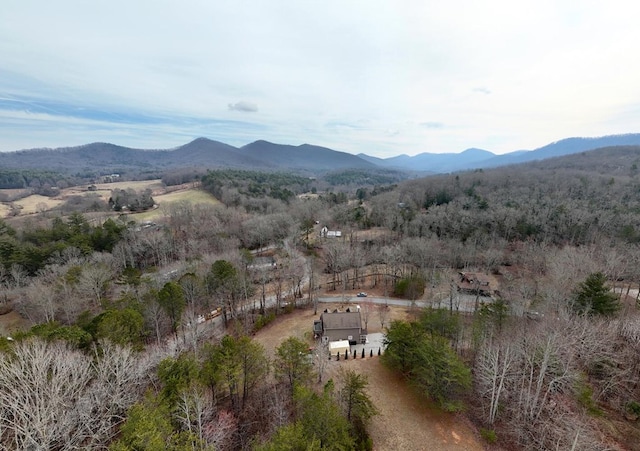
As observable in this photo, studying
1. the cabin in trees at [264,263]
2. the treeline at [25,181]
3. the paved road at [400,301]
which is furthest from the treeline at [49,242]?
the treeline at [25,181]

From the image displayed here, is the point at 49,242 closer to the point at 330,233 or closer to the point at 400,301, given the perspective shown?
the point at 330,233

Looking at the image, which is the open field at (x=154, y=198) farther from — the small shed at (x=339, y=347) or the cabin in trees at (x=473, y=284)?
the cabin in trees at (x=473, y=284)

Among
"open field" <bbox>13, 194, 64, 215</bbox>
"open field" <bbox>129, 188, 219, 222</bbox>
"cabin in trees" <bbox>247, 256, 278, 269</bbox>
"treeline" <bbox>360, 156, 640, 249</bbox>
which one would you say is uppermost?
"treeline" <bbox>360, 156, 640, 249</bbox>

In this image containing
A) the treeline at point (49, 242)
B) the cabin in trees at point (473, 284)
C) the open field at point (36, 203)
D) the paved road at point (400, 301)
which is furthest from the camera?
the open field at point (36, 203)

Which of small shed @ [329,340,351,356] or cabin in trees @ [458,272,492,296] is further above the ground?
cabin in trees @ [458,272,492,296]

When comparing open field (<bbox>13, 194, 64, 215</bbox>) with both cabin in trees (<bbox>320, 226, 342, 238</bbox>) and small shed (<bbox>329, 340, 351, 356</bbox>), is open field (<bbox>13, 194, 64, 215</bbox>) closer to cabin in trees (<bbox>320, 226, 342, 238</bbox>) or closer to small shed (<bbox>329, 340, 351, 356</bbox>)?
cabin in trees (<bbox>320, 226, 342, 238</bbox>)

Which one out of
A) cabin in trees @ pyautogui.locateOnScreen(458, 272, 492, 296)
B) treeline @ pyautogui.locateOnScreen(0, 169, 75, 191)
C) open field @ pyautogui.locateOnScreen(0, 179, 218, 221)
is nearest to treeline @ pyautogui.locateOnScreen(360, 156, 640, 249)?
cabin in trees @ pyautogui.locateOnScreen(458, 272, 492, 296)

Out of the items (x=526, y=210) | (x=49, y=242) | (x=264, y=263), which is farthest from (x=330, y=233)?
(x=49, y=242)
